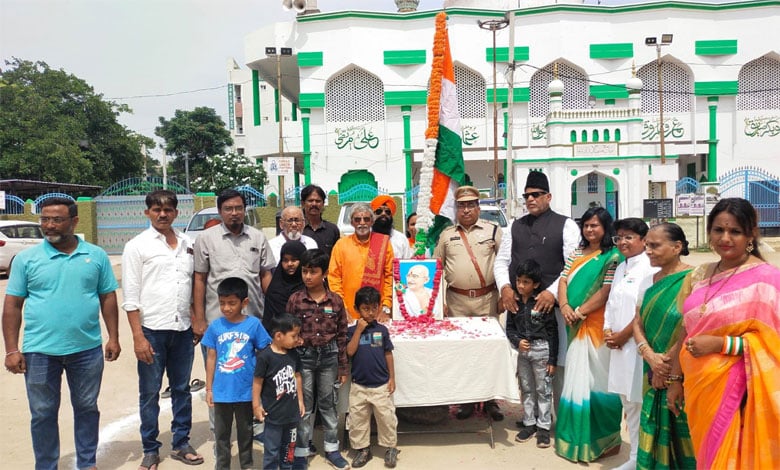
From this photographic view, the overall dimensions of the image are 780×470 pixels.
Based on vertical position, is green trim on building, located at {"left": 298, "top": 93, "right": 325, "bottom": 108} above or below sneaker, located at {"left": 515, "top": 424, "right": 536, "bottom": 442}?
above

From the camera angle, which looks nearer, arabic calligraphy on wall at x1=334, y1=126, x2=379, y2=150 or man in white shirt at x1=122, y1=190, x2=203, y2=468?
man in white shirt at x1=122, y1=190, x2=203, y2=468

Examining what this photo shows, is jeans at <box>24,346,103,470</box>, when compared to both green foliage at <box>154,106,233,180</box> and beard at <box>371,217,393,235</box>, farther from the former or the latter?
green foliage at <box>154,106,233,180</box>

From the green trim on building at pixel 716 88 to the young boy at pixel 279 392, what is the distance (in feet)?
91.3

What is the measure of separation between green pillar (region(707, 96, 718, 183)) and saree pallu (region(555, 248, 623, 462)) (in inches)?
1022

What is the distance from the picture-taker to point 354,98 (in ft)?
87.9

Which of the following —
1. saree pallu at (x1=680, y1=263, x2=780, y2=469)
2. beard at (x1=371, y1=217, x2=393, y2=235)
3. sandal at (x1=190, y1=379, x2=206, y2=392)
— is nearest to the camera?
saree pallu at (x1=680, y1=263, x2=780, y2=469)

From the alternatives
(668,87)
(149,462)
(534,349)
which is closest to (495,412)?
(534,349)

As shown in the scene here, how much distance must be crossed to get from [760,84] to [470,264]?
1119 inches

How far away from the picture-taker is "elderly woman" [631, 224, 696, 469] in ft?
9.75

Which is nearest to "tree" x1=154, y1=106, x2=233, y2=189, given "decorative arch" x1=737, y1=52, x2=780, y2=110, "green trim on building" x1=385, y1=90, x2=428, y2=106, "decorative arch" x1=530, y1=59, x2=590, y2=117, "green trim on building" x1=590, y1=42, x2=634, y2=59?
"green trim on building" x1=385, y1=90, x2=428, y2=106

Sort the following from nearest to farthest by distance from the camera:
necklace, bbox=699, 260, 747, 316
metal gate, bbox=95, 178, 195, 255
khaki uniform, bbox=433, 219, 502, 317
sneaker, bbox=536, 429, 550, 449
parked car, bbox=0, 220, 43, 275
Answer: necklace, bbox=699, 260, 747, 316
sneaker, bbox=536, 429, 550, 449
khaki uniform, bbox=433, 219, 502, 317
parked car, bbox=0, 220, 43, 275
metal gate, bbox=95, 178, 195, 255

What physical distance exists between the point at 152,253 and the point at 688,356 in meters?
3.11

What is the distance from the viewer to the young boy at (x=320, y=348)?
142 inches

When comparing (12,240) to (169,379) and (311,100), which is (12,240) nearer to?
(169,379)
